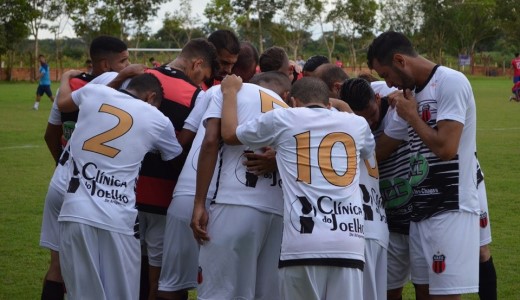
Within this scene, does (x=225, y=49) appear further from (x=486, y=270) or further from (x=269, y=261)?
(x=486, y=270)

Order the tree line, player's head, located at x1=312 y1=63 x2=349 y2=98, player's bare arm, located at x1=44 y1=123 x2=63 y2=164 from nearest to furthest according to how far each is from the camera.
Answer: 1. player's head, located at x1=312 y1=63 x2=349 y2=98
2. player's bare arm, located at x1=44 y1=123 x2=63 y2=164
3. the tree line

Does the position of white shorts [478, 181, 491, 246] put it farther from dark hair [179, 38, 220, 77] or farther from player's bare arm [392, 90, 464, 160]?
dark hair [179, 38, 220, 77]

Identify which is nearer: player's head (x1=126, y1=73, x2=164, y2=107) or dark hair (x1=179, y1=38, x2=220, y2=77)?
player's head (x1=126, y1=73, x2=164, y2=107)

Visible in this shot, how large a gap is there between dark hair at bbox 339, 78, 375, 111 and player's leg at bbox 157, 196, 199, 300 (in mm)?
1256

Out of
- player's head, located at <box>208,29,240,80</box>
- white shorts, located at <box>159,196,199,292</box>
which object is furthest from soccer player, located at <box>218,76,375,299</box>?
player's head, located at <box>208,29,240,80</box>

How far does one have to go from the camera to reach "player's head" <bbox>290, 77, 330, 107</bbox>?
4.88 m

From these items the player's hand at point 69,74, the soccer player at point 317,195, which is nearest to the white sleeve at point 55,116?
the player's hand at point 69,74

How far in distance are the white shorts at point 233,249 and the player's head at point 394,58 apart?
1114 millimetres

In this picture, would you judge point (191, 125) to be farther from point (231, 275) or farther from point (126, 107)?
point (231, 275)

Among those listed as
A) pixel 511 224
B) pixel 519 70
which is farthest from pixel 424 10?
pixel 511 224

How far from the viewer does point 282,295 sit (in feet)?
15.6

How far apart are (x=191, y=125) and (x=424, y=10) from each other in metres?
75.5

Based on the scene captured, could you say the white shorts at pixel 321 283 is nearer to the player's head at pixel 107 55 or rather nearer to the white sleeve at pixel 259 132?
the white sleeve at pixel 259 132

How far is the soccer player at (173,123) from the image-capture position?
19.1 ft
